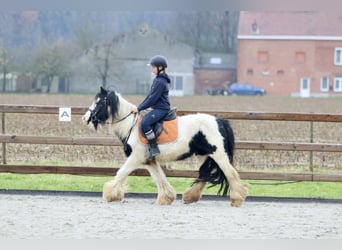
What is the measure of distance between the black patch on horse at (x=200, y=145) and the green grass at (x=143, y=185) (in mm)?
1250

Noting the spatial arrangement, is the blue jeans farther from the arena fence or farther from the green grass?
the green grass

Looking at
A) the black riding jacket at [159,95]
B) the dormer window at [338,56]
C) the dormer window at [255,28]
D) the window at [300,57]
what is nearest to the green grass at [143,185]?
the black riding jacket at [159,95]

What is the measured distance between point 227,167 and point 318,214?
1.25 meters

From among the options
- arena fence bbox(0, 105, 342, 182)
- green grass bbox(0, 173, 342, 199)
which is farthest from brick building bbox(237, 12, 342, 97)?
arena fence bbox(0, 105, 342, 182)

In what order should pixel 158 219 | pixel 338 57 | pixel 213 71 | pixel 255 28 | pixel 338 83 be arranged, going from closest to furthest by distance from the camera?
pixel 158 219
pixel 255 28
pixel 338 83
pixel 338 57
pixel 213 71

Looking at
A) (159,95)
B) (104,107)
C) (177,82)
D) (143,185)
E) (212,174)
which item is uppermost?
(177,82)

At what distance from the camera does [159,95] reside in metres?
8.79

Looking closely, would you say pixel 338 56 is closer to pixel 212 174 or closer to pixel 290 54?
pixel 290 54

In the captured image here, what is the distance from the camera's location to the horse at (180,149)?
8.83 meters

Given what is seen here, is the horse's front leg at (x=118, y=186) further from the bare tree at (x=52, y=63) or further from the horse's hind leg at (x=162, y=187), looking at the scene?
the bare tree at (x=52, y=63)

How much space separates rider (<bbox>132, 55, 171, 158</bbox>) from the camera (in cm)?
877

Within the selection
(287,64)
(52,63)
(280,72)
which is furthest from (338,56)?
(52,63)

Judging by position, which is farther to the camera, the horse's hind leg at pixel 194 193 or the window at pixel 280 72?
the window at pixel 280 72

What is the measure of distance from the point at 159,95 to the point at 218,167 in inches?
43.3
